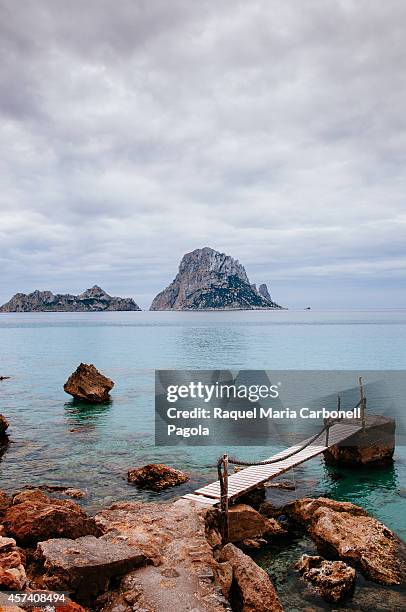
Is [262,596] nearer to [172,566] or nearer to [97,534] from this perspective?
[172,566]

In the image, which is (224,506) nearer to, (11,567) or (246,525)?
(246,525)

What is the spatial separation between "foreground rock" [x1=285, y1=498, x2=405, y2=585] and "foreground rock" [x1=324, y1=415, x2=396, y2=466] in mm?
7257

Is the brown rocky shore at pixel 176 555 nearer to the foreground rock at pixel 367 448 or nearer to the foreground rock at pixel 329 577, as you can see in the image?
the foreground rock at pixel 329 577

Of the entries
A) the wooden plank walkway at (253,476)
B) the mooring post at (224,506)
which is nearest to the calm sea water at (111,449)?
the wooden plank walkway at (253,476)

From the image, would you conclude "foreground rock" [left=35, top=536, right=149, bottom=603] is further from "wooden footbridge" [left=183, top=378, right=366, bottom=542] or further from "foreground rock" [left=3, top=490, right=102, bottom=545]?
"wooden footbridge" [left=183, top=378, right=366, bottom=542]

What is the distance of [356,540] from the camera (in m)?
14.1

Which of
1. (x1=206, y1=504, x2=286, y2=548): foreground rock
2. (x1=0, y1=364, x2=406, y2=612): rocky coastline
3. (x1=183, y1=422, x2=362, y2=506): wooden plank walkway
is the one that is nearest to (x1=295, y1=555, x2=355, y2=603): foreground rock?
(x1=0, y1=364, x2=406, y2=612): rocky coastline

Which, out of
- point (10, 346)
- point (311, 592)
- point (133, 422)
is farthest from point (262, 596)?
point (10, 346)

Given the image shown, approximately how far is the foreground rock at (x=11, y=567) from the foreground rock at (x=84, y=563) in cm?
53

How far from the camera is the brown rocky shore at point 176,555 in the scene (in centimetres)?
1054

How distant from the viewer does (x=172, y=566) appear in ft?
38.5

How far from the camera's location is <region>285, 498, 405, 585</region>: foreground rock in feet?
43.7

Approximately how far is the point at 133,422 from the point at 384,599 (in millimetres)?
Answer: 23563

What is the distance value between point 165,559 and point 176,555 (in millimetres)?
326
